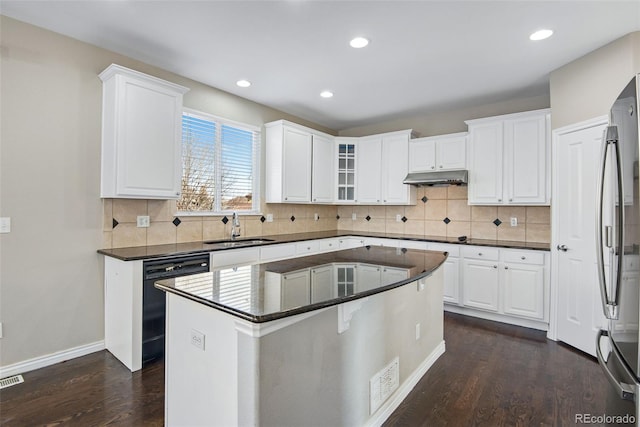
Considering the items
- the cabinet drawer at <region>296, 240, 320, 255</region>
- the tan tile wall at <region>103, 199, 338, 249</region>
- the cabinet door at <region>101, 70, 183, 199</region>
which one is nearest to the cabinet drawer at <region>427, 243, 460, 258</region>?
the cabinet drawer at <region>296, 240, 320, 255</region>

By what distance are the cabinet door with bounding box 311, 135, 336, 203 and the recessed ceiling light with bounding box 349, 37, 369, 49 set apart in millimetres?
2068

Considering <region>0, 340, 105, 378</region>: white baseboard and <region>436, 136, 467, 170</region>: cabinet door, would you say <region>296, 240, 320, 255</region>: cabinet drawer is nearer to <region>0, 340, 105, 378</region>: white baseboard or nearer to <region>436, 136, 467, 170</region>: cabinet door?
<region>436, 136, 467, 170</region>: cabinet door

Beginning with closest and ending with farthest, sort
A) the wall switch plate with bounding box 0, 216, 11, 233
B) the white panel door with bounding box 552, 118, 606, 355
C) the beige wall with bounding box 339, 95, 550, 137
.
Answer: the wall switch plate with bounding box 0, 216, 11, 233, the white panel door with bounding box 552, 118, 606, 355, the beige wall with bounding box 339, 95, 550, 137

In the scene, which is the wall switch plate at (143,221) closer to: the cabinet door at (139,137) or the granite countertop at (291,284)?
the cabinet door at (139,137)

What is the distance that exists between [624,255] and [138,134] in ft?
10.9

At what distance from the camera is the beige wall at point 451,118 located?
4.05m

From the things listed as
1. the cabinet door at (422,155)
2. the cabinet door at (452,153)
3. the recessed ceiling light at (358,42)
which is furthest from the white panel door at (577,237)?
the recessed ceiling light at (358,42)

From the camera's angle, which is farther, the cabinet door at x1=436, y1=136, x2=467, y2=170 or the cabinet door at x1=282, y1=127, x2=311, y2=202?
the cabinet door at x1=282, y1=127, x2=311, y2=202

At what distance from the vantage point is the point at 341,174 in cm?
527

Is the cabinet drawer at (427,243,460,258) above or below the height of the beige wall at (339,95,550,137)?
below

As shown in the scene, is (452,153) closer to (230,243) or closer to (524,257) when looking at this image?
(524,257)

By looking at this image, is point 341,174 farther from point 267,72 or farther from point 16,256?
point 16,256

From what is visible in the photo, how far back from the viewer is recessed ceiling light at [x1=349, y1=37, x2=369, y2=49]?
2729mm

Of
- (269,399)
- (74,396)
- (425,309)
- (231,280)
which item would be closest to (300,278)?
(231,280)
